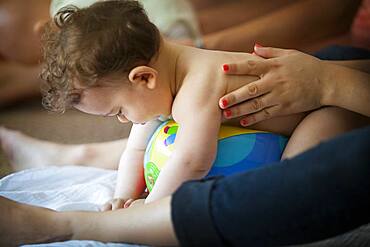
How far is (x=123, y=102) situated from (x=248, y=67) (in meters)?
0.18

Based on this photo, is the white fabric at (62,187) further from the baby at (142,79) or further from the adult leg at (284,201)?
the adult leg at (284,201)

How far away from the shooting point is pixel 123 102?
2.88ft

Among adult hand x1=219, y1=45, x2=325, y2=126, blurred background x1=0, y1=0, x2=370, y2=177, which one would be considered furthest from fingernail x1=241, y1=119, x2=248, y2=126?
blurred background x1=0, y1=0, x2=370, y2=177

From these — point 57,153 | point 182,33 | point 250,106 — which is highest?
point 250,106

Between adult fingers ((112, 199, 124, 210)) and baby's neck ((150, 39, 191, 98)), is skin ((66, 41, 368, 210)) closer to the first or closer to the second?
baby's neck ((150, 39, 191, 98))

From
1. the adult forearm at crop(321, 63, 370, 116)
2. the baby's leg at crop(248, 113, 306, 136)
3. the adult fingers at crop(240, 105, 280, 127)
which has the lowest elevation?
the baby's leg at crop(248, 113, 306, 136)

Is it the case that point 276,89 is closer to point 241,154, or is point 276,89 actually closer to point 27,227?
point 241,154

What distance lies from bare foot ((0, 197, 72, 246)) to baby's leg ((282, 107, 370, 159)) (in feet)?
1.05

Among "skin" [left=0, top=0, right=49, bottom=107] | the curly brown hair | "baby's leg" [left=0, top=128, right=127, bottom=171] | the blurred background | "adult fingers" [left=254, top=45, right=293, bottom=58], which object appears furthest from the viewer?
"skin" [left=0, top=0, right=49, bottom=107]

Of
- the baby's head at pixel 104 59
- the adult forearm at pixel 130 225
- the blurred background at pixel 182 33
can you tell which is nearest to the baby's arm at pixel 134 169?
the baby's head at pixel 104 59

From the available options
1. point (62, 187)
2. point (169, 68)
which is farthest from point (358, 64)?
point (62, 187)

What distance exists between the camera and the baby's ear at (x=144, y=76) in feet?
2.77

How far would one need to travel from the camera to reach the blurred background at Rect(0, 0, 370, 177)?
1581mm

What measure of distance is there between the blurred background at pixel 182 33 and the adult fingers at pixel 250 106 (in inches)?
23.9
